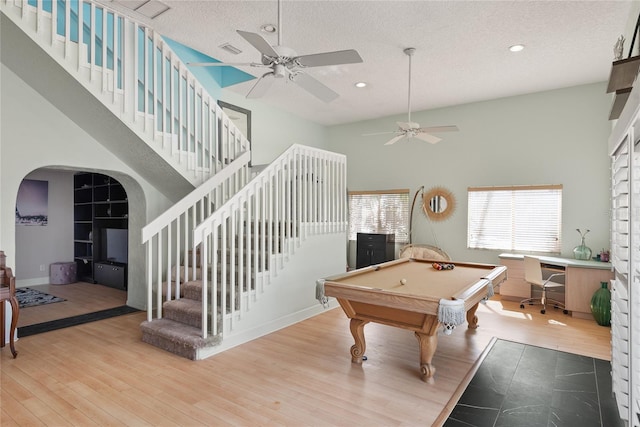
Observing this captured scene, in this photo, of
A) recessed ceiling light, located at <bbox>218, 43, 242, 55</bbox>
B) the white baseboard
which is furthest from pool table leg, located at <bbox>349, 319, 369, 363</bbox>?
recessed ceiling light, located at <bbox>218, 43, 242, 55</bbox>

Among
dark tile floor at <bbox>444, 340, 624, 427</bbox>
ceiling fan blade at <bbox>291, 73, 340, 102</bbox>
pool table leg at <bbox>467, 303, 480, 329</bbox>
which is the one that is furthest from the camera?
pool table leg at <bbox>467, 303, 480, 329</bbox>

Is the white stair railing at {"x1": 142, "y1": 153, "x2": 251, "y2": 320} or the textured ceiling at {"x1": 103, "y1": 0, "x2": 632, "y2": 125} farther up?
the textured ceiling at {"x1": 103, "y1": 0, "x2": 632, "y2": 125}

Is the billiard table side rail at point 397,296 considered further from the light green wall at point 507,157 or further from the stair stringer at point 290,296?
the light green wall at point 507,157

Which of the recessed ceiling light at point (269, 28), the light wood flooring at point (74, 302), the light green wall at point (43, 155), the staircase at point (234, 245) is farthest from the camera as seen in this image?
the light wood flooring at point (74, 302)

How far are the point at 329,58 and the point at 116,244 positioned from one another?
6.12 meters

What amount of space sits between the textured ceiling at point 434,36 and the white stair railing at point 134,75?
0.36 m

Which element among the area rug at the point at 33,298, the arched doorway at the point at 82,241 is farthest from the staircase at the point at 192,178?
the area rug at the point at 33,298

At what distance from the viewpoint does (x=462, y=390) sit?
9.47ft

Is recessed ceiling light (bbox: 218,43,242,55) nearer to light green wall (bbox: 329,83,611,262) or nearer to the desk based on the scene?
light green wall (bbox: 329,83,611,262)

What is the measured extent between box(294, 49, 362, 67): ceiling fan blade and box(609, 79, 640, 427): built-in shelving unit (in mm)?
1722

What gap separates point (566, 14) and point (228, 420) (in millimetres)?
4849

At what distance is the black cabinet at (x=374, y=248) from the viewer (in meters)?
7.18

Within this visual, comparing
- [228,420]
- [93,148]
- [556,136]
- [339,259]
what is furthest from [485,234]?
[93,148]

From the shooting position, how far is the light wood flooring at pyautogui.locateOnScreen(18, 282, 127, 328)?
4776 millimetres
